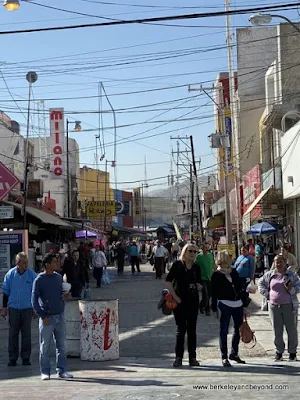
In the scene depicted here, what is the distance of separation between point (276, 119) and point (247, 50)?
15.8 meters

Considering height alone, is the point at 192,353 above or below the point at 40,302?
below

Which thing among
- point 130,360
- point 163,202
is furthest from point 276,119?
point 163,202

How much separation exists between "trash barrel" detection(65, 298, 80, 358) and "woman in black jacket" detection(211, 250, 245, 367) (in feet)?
7.18

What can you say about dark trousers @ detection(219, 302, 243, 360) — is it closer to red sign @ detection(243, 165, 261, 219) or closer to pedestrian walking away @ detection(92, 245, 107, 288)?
pedestrian walking away @ detection(92, 245, 107, 288)

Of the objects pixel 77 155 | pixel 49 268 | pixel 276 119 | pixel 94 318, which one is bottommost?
pixel 94 318

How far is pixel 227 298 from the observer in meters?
10.1

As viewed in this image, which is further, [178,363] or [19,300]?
[19,300]

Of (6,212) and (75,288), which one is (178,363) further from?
(6,212)

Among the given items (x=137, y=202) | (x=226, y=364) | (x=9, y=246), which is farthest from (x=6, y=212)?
(x=137, y=202)

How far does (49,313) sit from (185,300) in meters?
1.87

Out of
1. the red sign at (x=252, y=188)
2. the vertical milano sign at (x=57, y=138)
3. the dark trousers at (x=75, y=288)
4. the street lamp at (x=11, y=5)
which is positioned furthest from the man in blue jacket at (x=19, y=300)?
the vertical milano sign at (x=57, y=138)

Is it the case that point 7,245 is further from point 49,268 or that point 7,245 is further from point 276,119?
point 276,119

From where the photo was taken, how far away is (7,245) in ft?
57.7

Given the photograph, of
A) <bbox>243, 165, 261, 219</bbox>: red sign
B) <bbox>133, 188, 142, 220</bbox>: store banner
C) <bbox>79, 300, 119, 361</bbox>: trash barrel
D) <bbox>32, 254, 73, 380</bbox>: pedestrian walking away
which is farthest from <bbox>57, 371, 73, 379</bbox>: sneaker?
<bbox>133, 188, 142, 220</bbox>: store banner
